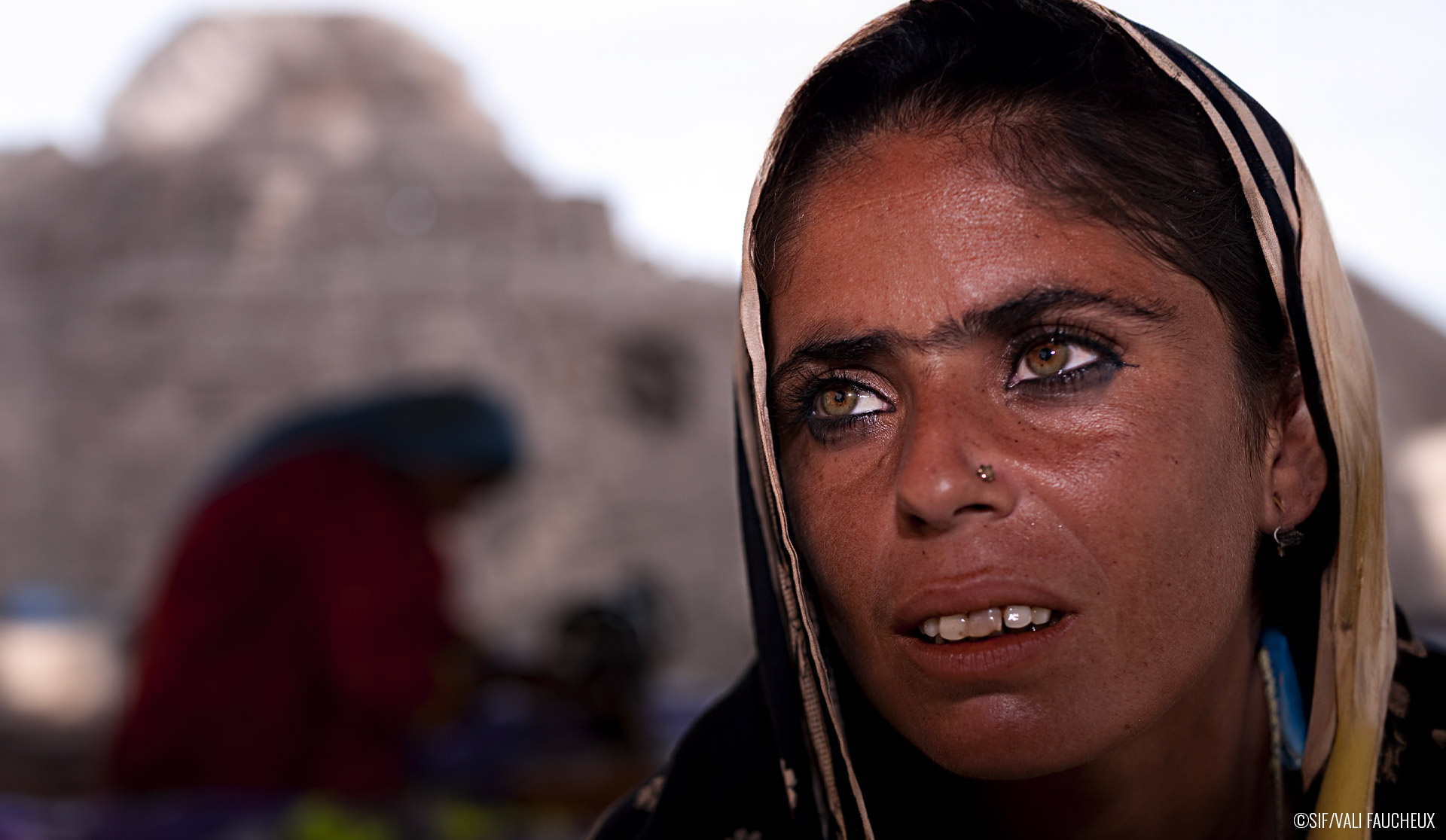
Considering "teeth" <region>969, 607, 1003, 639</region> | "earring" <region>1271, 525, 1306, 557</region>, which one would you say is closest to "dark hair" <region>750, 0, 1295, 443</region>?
"earring" <region>1271, 525, 1306, 557</region>

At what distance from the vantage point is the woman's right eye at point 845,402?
108cm

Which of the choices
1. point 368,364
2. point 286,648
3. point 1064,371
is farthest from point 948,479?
point 368,364

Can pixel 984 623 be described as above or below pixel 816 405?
below

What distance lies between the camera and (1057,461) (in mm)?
964

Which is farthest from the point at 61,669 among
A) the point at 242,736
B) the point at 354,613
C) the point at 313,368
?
the point at 313,368

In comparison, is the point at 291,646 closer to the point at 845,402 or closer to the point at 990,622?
the point at 845,402

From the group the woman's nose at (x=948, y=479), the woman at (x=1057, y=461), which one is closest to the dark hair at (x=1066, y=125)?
the woman at (x=1057, y=461)

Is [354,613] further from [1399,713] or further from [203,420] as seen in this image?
[203,420]

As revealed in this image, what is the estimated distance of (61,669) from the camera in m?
5.50

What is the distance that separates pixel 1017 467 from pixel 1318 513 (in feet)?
1.36

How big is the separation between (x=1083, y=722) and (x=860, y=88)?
27.9 inches

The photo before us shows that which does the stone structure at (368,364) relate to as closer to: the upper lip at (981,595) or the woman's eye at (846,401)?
the woman's eye at (846,401)

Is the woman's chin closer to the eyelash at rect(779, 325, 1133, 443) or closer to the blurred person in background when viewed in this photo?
the eyelash at rect(779, 325, 1133, 443)

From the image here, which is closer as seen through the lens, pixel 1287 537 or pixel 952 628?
pixel 952 628
